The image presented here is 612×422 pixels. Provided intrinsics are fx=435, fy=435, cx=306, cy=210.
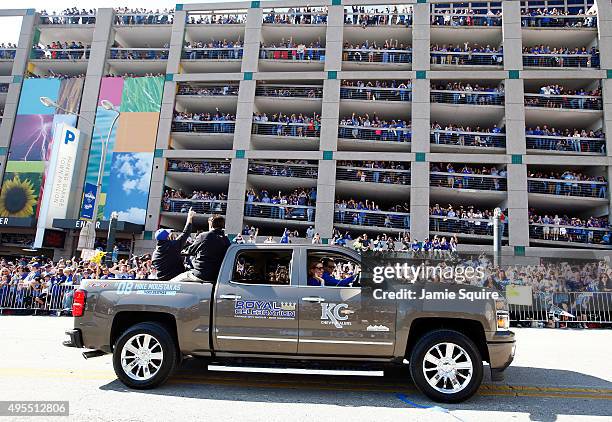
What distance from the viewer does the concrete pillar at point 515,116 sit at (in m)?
27.4

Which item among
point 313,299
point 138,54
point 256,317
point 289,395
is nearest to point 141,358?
point 256,317

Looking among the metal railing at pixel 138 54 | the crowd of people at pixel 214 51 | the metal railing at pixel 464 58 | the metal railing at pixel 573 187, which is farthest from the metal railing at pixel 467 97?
the metal railing at pixel 138 54

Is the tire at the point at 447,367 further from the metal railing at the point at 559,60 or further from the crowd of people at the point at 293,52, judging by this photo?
the metal railing at the point at 559,60

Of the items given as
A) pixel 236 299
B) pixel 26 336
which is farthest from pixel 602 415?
pixel 26 336

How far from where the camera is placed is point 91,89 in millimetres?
31828

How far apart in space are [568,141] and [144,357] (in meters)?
29.5

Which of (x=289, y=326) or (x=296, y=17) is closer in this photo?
(x=289, y=326)

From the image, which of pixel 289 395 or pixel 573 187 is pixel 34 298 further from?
pixel 573 187

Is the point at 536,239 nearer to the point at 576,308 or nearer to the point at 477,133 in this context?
the point at 477,133

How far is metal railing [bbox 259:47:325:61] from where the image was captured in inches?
1209

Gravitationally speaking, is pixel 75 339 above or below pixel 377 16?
below

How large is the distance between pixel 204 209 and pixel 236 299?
24.9m

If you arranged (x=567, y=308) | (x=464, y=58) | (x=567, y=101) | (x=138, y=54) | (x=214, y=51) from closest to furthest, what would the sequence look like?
(x=567, y=308), (x=567, y=101), (x=464, y=58), (x=214, y=51), (x=138, y=54)

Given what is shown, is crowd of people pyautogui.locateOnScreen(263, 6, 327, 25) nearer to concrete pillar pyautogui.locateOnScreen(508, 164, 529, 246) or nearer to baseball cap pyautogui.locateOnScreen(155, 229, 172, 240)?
concrete pillar pyautogui.locateOnScreen(508, 164, 529, 246)
